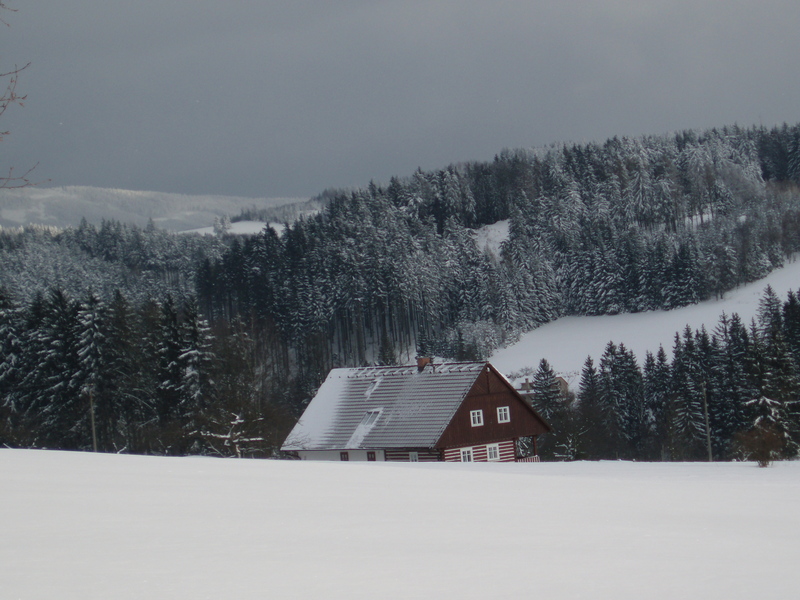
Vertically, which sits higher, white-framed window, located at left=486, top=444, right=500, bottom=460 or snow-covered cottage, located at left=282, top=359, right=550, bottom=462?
snow-covered cottage, located at left=282, top=359, right=550, bottom=462

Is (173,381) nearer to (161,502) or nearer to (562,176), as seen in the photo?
(161,502)

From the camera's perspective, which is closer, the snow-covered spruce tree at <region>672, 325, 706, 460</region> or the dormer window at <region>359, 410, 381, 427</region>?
the dormer window at <region>359, 410, 381, 427</region>

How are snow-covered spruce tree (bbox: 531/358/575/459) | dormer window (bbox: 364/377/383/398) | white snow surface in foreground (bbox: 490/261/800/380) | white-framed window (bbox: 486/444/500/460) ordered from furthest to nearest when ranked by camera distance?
1. white snow surface in foreground (bbox: 490/261/800/380)
2. snow-covered spruce tree (bbox: 531/358/575/459)
3. dormer window (bbox: 364/377/383/398)
4. white-framed window (bbox: 486/444/500/460)

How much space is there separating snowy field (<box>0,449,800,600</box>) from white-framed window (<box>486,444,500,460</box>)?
82.3 ft

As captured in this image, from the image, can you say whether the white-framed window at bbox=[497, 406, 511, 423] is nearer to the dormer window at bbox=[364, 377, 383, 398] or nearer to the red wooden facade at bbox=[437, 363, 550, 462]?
the red wooden facade at bbox=[437, 363, 550, 462]

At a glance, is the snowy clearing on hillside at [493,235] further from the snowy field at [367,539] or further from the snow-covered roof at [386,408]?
the snowy field at [367,539]

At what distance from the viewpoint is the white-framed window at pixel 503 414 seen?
124 feet

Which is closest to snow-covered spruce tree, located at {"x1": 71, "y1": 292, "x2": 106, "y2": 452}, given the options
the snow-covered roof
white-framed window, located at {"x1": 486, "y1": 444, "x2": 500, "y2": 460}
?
the snow-covered roof

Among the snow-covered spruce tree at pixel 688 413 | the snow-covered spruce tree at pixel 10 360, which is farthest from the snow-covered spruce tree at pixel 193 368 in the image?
the snow-covered spruce tree at pixel 688 413

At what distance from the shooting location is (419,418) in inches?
1411

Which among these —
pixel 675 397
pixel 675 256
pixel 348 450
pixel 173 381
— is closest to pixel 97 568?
pixel 348 450

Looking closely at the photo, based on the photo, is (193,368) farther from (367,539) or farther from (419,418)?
(367,539)

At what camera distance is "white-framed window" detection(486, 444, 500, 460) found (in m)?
37.0

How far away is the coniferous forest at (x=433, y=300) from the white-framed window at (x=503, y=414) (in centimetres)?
1133
